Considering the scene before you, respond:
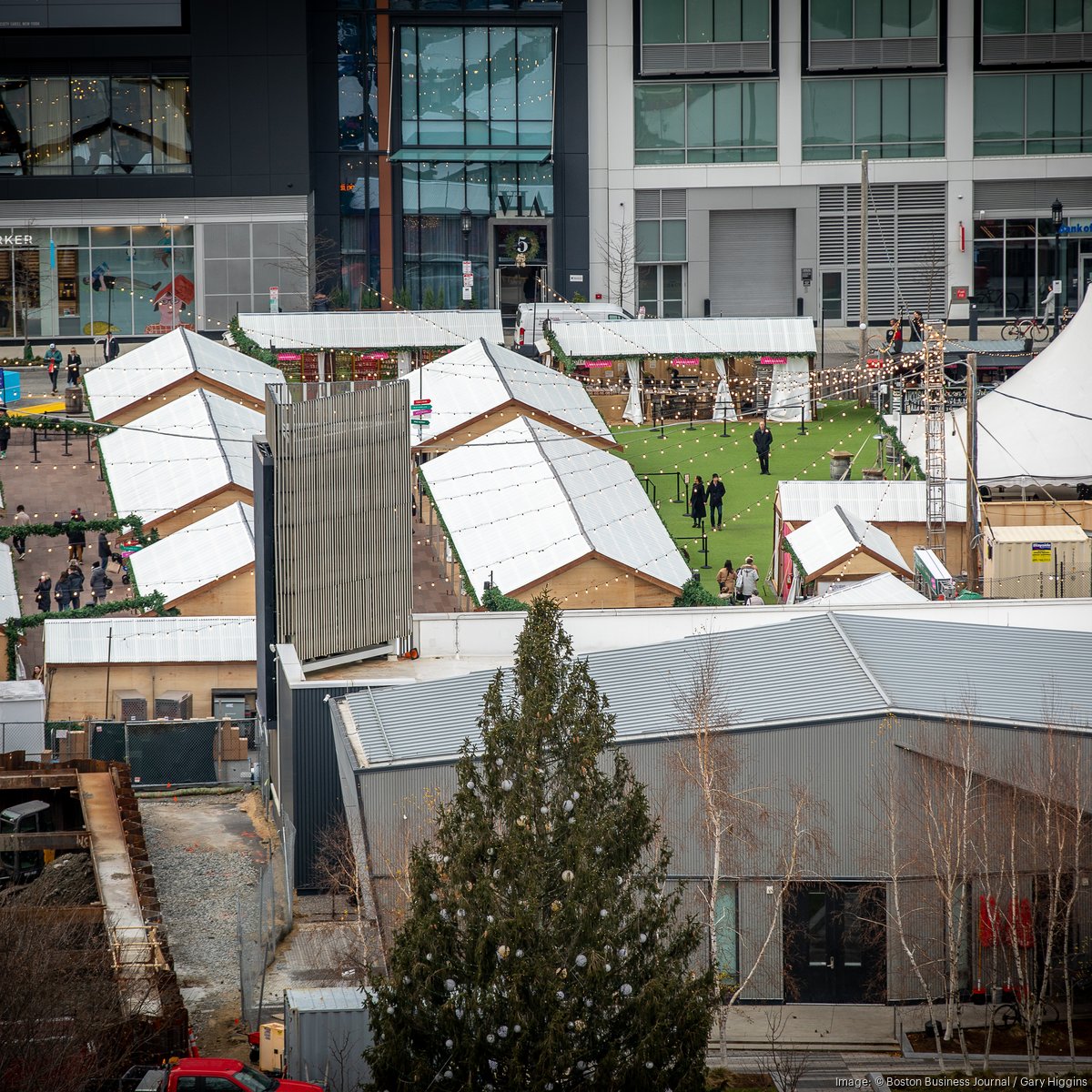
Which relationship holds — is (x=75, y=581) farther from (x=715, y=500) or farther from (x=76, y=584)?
(x=715, y=500)

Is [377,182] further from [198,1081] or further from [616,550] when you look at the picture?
[198,1081]

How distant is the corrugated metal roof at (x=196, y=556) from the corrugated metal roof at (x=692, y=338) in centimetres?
1946

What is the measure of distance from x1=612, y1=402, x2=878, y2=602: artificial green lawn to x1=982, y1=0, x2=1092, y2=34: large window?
29.3 meters

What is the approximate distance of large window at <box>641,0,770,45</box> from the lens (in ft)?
269

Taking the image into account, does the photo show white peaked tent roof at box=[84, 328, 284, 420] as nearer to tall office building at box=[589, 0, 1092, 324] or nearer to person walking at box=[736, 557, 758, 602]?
person walking at box=[736, 557, 758, 602]

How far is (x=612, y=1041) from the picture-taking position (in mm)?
18453

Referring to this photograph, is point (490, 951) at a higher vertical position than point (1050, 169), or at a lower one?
lower

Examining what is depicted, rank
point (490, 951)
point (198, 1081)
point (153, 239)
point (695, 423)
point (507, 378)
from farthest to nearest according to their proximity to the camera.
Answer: point (153, 239) < point (695, 423) < point (507, 378) < point (198, 1081) < point (490, 951)

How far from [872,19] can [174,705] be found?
54.2 metres

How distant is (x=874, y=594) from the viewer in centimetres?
3562

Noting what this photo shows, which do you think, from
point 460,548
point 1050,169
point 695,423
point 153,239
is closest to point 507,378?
point 695,423

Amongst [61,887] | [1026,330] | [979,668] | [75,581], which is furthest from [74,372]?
[979,668]

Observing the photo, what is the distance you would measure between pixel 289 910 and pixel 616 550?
12.1 metres

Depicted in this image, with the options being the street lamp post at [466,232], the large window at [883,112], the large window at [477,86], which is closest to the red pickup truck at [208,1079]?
the street lamp post at [466,232]
